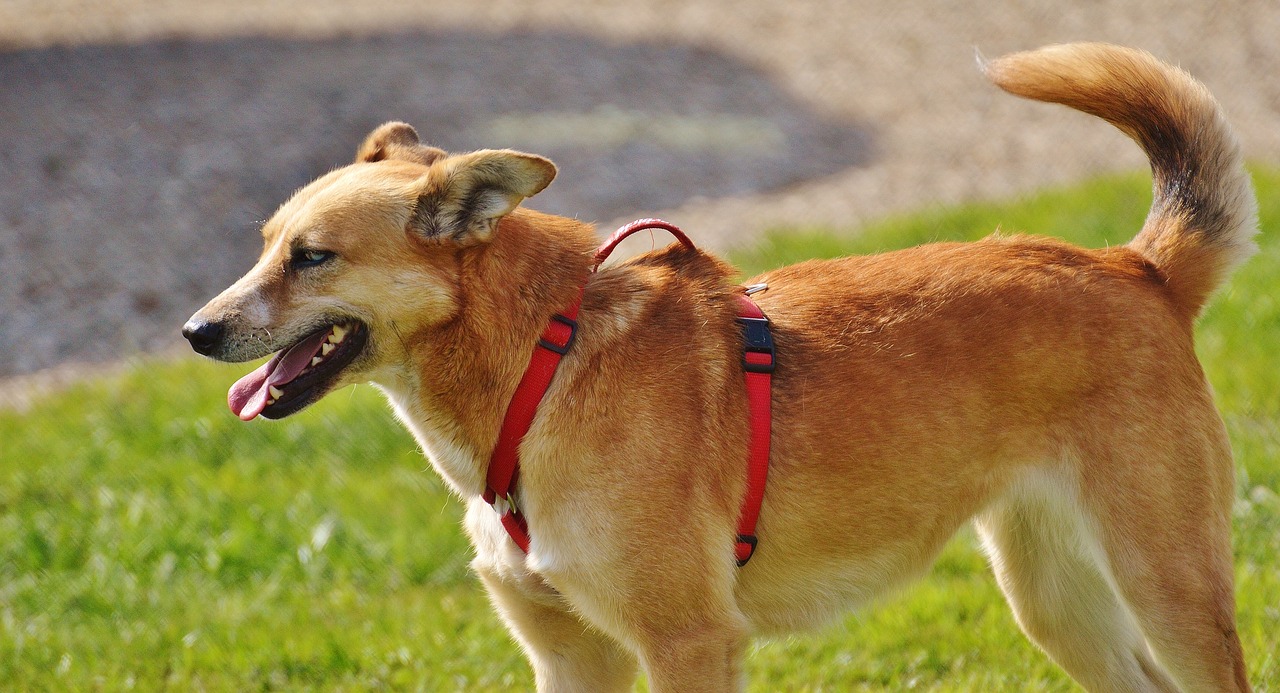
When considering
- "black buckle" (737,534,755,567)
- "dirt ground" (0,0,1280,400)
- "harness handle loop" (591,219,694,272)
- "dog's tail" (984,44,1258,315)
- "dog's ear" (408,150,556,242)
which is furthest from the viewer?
"dirt ground" (0,0,1280,400)

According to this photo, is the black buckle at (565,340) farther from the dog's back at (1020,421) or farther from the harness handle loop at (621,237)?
the dog's back at (1020,421)

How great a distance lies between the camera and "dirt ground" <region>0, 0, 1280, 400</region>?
29.8ft

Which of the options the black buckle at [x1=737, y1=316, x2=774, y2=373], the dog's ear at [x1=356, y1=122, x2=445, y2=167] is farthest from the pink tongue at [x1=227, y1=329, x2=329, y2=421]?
the black buckle at [x1=737, y1=316, x2=774, y2=373]

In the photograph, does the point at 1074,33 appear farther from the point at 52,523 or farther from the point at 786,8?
the point at 52,523

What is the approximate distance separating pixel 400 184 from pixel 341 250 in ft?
0.81

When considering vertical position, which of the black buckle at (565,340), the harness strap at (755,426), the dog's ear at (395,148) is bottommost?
the harness strap at (755,426)

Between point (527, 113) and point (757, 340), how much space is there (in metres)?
8.16

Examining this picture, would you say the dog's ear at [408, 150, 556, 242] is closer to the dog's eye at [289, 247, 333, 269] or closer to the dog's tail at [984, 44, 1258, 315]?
the dog's eye at [289, 247, 333, 269]

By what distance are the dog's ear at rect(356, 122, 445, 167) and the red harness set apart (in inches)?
28.2

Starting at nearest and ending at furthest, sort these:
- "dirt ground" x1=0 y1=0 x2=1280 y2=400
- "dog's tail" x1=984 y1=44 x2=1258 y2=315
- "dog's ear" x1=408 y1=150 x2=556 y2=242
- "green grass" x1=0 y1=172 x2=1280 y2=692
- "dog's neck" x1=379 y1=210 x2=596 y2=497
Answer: "dog's ear" x1=408 y1=150 x2=556 y2=242 → "dog's neck" x1=379 y1=210 x2=596 y2=497 → "dog's tail" x1=984 y1=44 x2=1258 y2=315 → "green grass" x1=0 y1=172 x2=1280 y2=692 → "dirt ground" x1=0 y1=0 x2=1280 y2=400

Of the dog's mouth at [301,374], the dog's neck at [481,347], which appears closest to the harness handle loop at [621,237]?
the dog's neck at [481,347]

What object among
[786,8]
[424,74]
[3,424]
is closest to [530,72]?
[424,74]

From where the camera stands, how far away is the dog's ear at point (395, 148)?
12.9 ft

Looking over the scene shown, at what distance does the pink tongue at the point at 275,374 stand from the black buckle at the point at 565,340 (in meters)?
0.58
